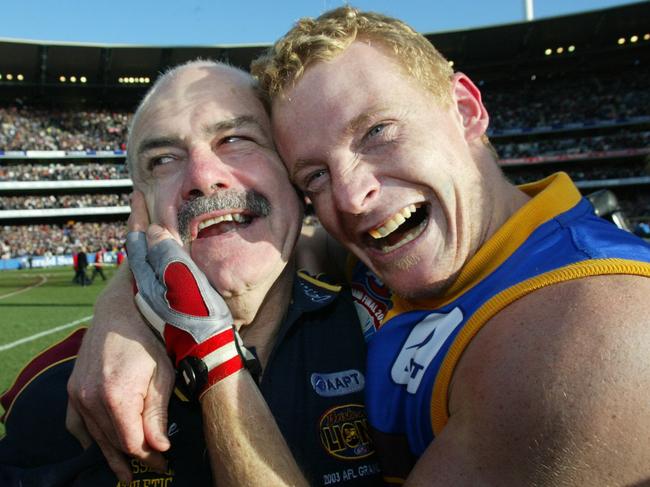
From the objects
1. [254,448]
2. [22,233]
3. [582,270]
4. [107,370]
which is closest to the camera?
[582,270]

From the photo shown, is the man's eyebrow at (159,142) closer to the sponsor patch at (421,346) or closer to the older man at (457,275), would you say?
the older man at (457,275)

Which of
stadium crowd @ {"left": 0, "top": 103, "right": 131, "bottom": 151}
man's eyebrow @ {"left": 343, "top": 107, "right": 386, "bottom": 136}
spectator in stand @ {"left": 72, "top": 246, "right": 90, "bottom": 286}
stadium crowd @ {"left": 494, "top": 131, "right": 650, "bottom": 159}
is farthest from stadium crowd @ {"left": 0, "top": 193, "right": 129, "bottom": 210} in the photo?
man's eyebrow @ {"left": 343, "top": 107, "right": 386, "bottom": 136}

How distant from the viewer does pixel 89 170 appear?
48.6m

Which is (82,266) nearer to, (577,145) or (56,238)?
(56,238)

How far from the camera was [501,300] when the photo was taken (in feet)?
5.23

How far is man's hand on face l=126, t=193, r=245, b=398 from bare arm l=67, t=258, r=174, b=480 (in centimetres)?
8

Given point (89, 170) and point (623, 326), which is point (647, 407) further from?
point (89, 170)

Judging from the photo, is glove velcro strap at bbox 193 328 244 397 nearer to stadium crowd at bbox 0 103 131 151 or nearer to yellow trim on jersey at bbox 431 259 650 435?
yellow trim on jersey at bbox 431 259 650 435

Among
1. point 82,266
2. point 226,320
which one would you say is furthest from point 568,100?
point 226,320

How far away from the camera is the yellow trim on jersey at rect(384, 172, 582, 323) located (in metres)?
1.88

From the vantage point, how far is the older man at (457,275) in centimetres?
127

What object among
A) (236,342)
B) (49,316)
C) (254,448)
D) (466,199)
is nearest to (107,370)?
(236,342)

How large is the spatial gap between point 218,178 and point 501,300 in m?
1.31

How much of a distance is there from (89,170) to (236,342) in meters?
51.8
